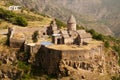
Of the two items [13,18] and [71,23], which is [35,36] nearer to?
[71,23]

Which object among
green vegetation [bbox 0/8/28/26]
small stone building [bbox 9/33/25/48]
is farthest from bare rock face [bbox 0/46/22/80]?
green vegetation [bbox 0/8/28/26]

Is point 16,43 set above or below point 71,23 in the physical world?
below

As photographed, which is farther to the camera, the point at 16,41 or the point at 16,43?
the point at 16,43

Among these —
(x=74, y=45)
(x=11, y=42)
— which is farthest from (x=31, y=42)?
(x=74, y=45)

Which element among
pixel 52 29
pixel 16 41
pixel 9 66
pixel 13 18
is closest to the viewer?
pixel 9 66

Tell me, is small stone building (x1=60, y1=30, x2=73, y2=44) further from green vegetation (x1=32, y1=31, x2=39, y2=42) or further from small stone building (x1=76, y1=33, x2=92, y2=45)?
green vegetation (x1=32, y1=31, x2=39, y2=42)

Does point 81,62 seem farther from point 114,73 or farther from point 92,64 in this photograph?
point 114,73

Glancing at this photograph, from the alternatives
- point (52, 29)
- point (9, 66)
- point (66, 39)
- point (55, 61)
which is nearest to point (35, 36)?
point (52, 29)

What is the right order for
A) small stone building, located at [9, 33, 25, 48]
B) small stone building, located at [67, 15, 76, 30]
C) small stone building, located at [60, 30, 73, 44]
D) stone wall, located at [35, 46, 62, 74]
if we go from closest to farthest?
stone wall, located at [35, 46, 62, 74] → small stone building, located at [60, 30, 73, 44] → small stone building, located at [9, 33, 25, 48] → small stone building, located at [67, 15, 76, 30]

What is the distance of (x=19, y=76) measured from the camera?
80.8m

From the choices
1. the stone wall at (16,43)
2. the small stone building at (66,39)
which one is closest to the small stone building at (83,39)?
the small stone building at (66,39)

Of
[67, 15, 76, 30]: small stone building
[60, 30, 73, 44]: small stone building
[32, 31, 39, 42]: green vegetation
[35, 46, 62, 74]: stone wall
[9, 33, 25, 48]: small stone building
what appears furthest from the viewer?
[67, 15, 76, 30]: small stone building

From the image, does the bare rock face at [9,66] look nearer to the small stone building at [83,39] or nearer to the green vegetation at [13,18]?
the small stone building at [83,39]

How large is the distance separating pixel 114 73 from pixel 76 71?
11308 mm
